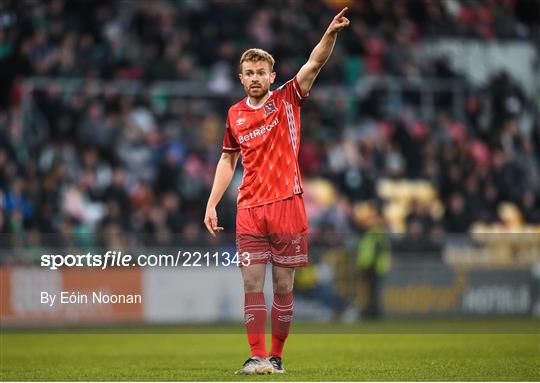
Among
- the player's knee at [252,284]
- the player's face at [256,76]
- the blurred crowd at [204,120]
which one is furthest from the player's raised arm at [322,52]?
the blurred crowd at [204,120]

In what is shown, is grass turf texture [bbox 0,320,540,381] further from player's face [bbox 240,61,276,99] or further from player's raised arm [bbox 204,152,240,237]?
player's face [bbox 240,61,276,99]

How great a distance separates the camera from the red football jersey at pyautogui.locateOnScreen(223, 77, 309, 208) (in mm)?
9141

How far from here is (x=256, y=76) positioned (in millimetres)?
9055

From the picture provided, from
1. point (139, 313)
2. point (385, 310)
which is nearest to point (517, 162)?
point (385, 310)

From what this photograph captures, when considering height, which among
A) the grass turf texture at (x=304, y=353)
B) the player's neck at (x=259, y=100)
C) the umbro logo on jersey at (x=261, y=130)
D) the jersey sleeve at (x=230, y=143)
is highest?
the player's neck at (x=259, y=100)

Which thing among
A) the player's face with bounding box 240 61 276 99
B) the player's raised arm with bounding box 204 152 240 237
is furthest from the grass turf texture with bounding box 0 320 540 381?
the player's face with bounding box 240 61 276 99

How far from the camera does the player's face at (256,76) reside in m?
9.02

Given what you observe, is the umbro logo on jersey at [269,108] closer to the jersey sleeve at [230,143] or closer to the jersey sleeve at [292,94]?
the jersey sleeve at [292,94]

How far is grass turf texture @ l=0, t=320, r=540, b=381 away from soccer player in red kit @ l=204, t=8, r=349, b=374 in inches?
21.6

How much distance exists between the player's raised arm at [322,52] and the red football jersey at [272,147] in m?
0.10

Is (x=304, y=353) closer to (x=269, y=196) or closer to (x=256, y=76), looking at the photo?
(x=269, y=196)

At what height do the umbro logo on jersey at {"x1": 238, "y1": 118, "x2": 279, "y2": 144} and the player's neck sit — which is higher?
the player's neck

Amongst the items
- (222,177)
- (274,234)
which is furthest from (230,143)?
(274,234)

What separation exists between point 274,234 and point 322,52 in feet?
4.68
